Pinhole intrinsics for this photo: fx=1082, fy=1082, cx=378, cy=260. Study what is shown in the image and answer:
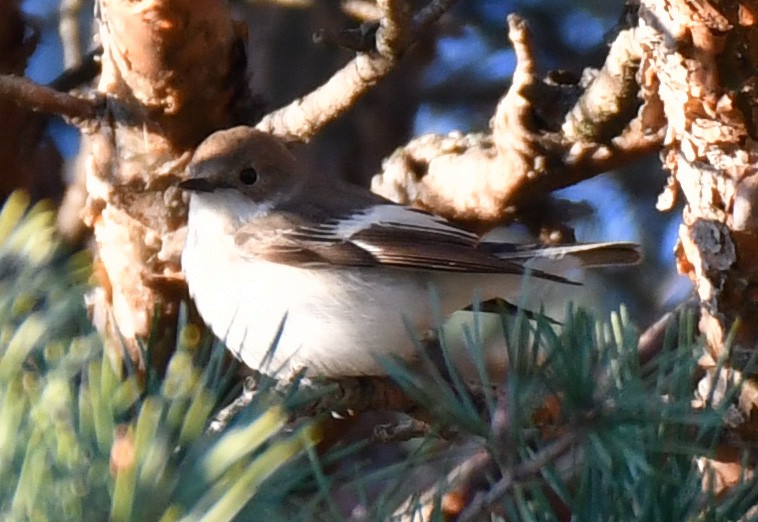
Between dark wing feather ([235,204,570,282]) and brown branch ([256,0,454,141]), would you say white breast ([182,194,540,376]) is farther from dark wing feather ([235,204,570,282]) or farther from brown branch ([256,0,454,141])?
brown branch ([256,0,454,141])

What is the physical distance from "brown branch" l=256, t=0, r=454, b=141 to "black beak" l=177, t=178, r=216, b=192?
137 millimetres

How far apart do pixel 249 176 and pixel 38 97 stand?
40 cm

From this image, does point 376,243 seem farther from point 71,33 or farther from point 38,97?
point 71,33

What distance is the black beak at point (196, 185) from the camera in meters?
1.48

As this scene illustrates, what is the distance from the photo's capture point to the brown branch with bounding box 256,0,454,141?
1.33 metres

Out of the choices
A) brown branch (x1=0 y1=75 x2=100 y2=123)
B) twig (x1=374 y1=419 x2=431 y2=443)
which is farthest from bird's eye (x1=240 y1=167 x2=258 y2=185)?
twig (x1=374 y1=419 x2=431 y2=443)

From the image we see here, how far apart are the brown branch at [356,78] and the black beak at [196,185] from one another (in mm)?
137

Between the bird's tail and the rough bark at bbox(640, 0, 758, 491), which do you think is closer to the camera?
the rough bark at bbox(640, 0, 758, 491)

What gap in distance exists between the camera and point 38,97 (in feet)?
4.53

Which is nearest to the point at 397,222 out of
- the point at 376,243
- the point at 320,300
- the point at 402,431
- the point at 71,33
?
the point at 376,243

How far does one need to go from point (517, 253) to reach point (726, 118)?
1.65 ft

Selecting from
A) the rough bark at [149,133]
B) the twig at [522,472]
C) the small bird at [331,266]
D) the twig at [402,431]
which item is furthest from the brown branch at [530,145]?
the twig at [522,472]

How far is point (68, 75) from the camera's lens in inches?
73.7

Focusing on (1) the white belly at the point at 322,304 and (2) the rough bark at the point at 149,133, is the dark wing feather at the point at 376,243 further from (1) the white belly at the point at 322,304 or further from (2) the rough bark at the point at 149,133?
(2) the rough bark at the point at 149,133
